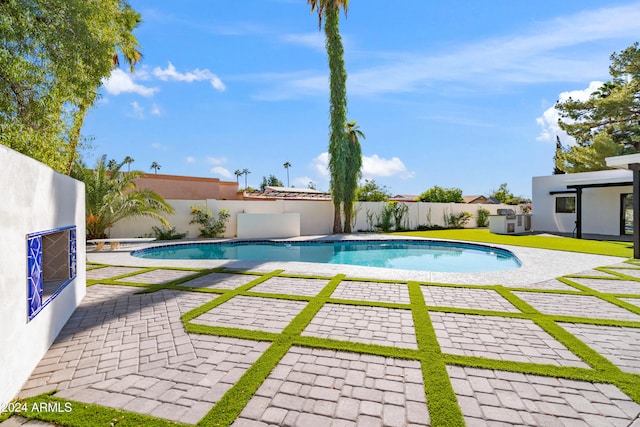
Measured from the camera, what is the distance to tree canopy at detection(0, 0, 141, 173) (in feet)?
19.5

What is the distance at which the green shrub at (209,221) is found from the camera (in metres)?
16.9

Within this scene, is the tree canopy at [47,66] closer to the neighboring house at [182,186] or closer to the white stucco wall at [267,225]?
the white stucco wall at [267,225]

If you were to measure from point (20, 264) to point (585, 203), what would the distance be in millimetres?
24100

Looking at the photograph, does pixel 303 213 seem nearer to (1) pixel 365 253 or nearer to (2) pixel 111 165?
(1) pixel 365 253

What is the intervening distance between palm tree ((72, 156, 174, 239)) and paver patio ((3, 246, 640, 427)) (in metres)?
9.83

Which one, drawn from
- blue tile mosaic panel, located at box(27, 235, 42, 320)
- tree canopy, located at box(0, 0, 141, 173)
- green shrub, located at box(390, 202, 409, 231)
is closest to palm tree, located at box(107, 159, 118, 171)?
tree canopy, located at box(0, 0, 141, 173)

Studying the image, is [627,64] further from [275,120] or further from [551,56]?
[275,120]

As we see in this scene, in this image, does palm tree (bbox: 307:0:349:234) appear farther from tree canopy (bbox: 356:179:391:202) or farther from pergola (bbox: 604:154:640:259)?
pergola (bbox: 604:154:640:259)

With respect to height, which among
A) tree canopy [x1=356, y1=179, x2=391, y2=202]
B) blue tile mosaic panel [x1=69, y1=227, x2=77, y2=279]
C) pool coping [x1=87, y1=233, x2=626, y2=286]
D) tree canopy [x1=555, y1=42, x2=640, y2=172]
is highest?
tree canopy [x1=555, y1=42, x2=640, y2=172]

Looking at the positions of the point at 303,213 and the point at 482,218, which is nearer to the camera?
the point at 303,213

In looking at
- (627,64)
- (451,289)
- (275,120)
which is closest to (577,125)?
(627,64)

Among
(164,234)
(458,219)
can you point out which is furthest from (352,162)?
(164,234)

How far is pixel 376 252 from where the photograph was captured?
1477cm

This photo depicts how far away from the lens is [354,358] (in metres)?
3.50
